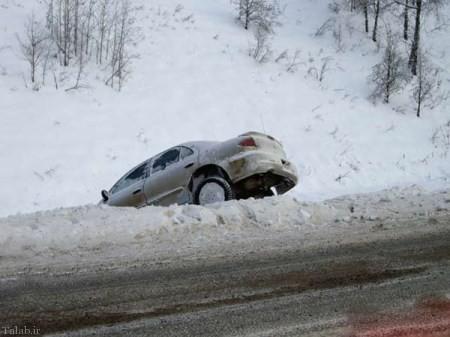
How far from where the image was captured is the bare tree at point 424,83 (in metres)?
20.0

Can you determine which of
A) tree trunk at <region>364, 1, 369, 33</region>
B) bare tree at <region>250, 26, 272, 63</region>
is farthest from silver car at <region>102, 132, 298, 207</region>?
tree trunk at <region>364, 1, 369, 33</region>

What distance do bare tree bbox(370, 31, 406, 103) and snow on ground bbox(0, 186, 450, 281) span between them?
42.7 feet

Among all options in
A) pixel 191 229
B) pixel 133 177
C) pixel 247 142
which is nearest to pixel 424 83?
pixel 247 142

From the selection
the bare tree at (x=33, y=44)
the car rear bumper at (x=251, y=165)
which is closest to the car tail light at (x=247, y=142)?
the car rear bumper at (x=251, y=165)

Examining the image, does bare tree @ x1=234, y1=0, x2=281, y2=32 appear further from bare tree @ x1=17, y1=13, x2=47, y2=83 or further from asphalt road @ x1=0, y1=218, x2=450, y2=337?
asphalt road @ x1=0, y1=218, x2=450, y2=337

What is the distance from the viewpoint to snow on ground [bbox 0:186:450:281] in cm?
573

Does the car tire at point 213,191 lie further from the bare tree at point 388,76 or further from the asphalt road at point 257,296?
the bare tree at point 388,76

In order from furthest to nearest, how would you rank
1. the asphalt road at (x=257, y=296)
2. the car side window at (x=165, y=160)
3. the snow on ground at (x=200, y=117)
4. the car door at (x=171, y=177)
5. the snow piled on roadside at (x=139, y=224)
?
1. the snow on ground at (x=200, y=117)
2. the car side window at (x=165, y=160)
3. the car door at (x=171, y=177)
4. the snow piled on roadside at (x=139, y=224)
5. the asphalt road at (x=257, y=296)

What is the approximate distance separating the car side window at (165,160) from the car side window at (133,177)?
25cm

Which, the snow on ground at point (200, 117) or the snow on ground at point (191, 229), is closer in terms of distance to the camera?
the snow on ground at point (191, 229)

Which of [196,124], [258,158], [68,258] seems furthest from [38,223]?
[196,124]

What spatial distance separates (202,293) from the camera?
4.59 metres

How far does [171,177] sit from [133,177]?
3.46ft

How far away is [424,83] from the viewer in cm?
2058
